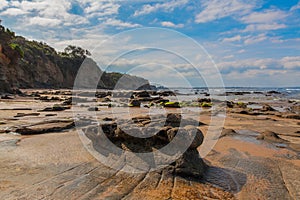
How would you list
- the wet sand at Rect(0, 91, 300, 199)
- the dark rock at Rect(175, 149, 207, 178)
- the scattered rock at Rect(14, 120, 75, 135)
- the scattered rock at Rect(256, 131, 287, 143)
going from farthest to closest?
the scattered rock at Rect(256, 131, 287, 143) < the scattered rock at Rect(14, 120, 75, 135) < the dark rock at Rect(175, 149, 207, 178) < the wet sand at Rect(0, 91, 300, 199)

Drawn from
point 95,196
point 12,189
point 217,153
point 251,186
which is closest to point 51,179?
point 12,189

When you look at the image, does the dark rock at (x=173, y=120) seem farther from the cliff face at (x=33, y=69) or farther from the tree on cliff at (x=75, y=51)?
the tree on cliff at (x=75, y=51)

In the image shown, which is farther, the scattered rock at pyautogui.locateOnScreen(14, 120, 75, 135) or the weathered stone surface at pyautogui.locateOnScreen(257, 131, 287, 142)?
the weathered stone surface at pyautogui.locateOnScreen(257, 131, 287, 142)

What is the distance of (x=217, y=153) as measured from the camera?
6301 mm

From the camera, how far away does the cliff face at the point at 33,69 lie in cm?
3517

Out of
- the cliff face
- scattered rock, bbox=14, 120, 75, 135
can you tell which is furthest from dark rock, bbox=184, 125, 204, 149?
the cliff face

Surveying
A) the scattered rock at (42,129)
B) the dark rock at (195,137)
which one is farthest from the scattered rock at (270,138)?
the scattered rock at (42,129)

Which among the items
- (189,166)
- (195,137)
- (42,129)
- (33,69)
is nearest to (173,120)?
(195,137)

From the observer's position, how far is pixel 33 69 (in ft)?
197

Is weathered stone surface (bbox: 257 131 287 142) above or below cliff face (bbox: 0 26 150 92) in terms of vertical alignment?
below

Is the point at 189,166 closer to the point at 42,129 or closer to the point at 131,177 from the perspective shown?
the point at 131,177

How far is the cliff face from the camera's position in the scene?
115ft

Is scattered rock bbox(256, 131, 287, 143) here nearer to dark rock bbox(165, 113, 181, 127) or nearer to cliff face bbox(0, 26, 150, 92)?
dark rock bbox(165, 113, 181, 127)

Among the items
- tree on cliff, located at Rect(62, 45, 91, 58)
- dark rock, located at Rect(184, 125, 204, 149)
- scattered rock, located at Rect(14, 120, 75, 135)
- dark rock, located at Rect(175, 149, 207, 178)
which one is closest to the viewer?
dark rock, located at Rect(175, 149, 207, 178)
